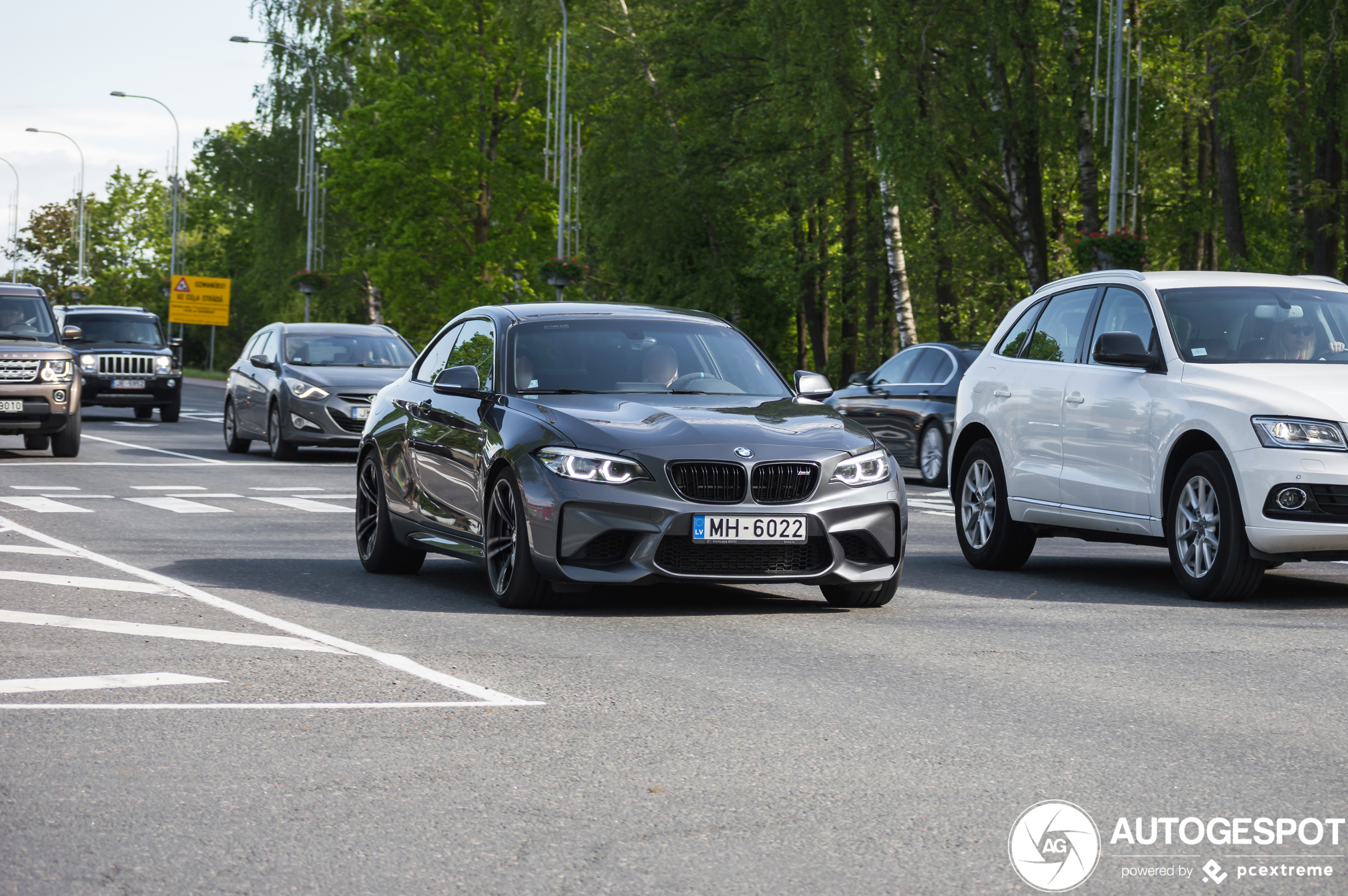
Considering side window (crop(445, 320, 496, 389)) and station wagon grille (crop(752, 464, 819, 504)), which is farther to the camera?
side window (crop(445, 320, 496, 389))

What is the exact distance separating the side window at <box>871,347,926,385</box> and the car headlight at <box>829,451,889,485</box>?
1217 centimetres

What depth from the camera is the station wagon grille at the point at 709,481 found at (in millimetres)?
9031

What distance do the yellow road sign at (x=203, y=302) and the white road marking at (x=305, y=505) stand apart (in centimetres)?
6447

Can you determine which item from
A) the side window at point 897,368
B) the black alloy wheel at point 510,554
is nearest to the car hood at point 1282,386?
the black alloy wheel at point 510,554

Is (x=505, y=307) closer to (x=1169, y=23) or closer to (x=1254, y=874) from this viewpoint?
(x=1254, y=874)

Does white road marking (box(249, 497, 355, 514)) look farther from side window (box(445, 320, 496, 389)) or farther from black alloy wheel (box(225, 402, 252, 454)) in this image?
black alloy wheel (box(225, 402, 252, 454))

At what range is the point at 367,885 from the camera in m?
4.38

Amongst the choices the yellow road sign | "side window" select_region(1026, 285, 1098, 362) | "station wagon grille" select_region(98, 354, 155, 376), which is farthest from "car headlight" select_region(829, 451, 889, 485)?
the yellow road sign

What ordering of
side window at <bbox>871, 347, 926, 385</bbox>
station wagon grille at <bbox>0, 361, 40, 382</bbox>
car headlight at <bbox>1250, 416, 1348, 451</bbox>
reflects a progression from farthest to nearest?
side window at <bbox>871, 347, 926, 385</bbox> → station wagon grille at <bbox>0, 361, 40, 382</bbox> → car headlight at <bbox>1250, 416, 1348, 451</bbox>

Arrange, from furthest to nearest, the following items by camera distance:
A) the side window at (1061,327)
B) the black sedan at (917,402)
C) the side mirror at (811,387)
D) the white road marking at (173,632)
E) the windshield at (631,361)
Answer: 1. the black sedan at (917,402)
2. the side window at (1061,327)
3. the side mirror at (811,387)
4. the windshield at (631,361)
5. the white road marking at (173,632)

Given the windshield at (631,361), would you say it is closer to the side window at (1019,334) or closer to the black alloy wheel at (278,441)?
the side window at (1019,334)

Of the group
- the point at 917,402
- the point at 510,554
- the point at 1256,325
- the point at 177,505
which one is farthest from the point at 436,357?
the point at 917,402

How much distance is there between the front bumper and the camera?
8961 millimetres

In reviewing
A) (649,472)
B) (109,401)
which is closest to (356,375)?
(109,401)
